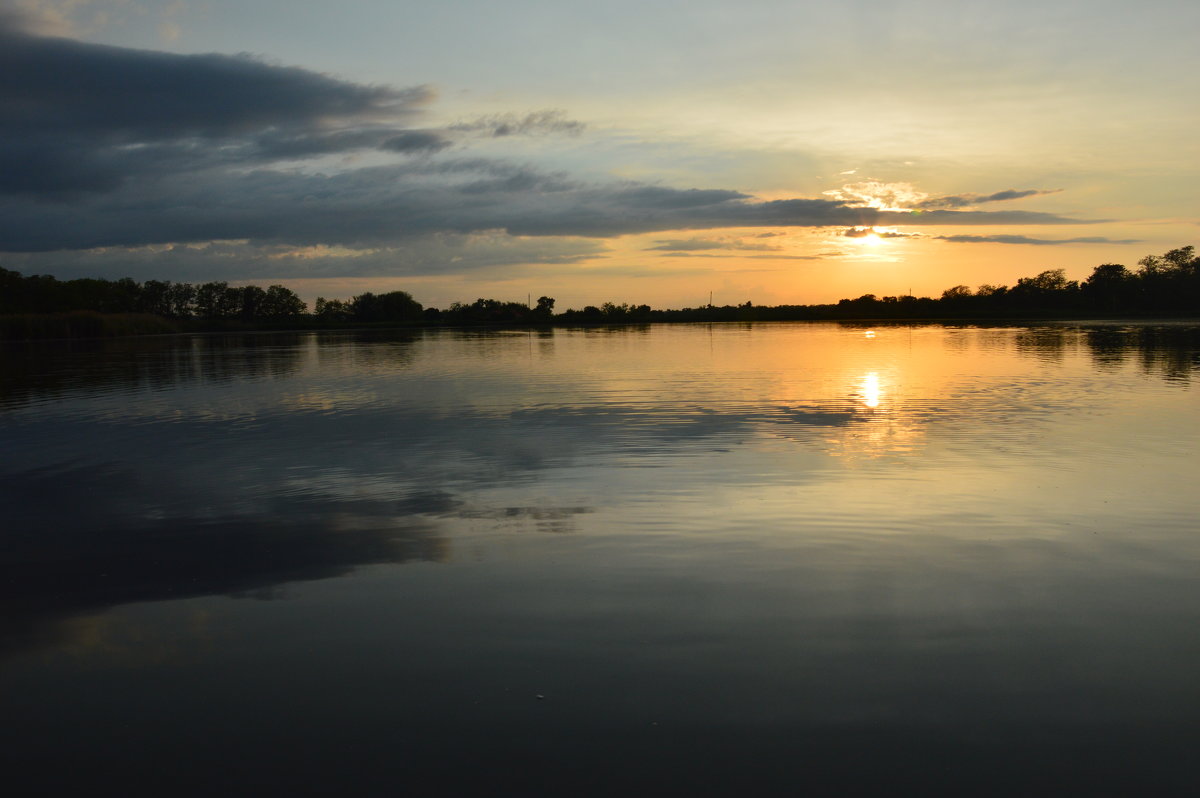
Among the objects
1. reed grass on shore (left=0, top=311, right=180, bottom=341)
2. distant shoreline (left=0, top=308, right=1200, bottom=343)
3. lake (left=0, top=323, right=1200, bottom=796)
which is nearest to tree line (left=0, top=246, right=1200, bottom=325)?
distant shoreline (left=0, top=308, right=1200, bottom=343)

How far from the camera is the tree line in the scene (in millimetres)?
136875

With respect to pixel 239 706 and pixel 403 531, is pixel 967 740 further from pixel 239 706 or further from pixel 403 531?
pixel 403 531

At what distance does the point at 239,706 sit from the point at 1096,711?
564 cm

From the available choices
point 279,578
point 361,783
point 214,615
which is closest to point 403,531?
point 279,578

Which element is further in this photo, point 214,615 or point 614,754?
point 214,615

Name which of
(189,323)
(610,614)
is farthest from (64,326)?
(610,614)

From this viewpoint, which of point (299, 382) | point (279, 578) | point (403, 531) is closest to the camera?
point (279, 578)

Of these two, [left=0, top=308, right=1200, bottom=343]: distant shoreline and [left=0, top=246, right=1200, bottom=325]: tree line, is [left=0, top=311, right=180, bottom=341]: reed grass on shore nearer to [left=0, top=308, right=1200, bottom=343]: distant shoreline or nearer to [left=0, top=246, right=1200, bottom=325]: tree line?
[left=0, top=308, right=1200, bottom=343]: distant shoreline

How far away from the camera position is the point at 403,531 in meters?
9.83

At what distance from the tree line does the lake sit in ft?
463

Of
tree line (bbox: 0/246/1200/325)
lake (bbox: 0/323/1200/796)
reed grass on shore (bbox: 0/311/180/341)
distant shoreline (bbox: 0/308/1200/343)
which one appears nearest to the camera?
lake (bbox: 0/323/1200/796)

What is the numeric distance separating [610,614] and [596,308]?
16295 centimetres

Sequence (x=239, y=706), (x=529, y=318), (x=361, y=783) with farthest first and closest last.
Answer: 1. (x=529, y=318)
2. (x=239, y=706)
3. (x=361, y=783)

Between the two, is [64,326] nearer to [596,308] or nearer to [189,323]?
[189,323]
